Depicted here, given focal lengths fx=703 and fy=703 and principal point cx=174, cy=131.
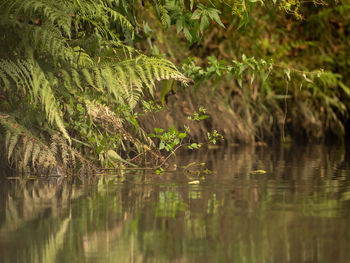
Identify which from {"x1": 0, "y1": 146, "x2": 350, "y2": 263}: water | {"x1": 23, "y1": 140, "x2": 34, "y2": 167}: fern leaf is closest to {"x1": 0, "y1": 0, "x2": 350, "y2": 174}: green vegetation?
{"x1": 23, "y1": 140, "x2": 34, "y2": 167}: fern leaf

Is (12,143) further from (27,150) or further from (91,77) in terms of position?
(91,77)

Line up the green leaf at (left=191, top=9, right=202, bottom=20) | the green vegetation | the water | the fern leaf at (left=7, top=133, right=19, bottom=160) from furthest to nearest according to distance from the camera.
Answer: the green leaf at (left=191, top=9, right=202, bottom=20) → the green vegetation → the fern leaf at (left=7, top=133, right=19, bottom=160) → the water

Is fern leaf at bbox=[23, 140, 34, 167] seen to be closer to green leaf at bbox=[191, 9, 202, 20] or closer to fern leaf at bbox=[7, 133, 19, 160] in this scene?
fern leaf at bbox=[7, 133, 19, 160]

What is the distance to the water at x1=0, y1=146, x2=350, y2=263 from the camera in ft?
6.44

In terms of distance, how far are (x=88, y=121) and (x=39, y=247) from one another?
77.7 inches

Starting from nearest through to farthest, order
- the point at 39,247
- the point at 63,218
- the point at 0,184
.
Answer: the point at 39,247
the point at 63,218
the point at 0,184

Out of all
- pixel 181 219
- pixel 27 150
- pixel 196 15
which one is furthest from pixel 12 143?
pixel 196 15

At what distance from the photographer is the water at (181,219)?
6.44 ft

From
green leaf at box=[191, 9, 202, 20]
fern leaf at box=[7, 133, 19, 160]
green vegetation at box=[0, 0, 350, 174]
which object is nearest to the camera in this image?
fern leaf at box=[7, 133, 19, 160]

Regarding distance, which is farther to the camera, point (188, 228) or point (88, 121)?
point (88, 121)

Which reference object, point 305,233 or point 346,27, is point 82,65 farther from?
point 346,27

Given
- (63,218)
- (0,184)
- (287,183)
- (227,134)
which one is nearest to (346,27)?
(227,134)

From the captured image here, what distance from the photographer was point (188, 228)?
2322mm

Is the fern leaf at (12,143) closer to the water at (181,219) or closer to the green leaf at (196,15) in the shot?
the water at (181,219)
